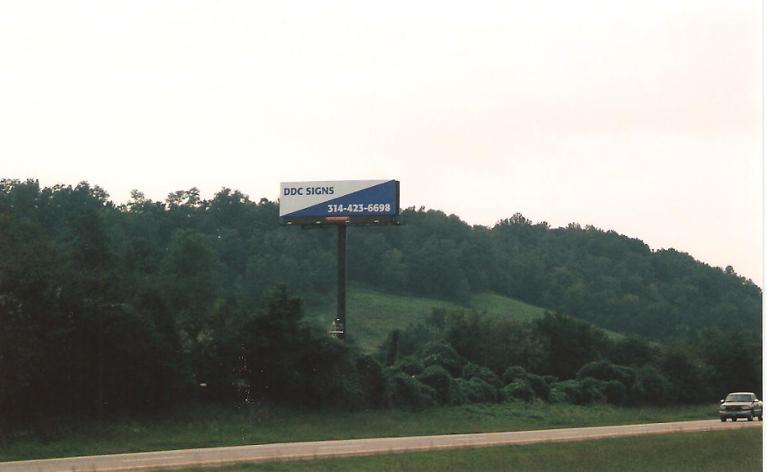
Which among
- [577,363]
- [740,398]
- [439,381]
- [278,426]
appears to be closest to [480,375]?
[439,381]

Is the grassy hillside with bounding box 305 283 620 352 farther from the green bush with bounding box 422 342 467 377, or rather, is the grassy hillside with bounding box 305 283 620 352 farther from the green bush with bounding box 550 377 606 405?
the green bush with bounding box 550 377 606 405

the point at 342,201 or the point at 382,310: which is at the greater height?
the point at 342,201

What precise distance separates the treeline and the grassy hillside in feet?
125

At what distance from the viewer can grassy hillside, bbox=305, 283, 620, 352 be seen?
148125mm

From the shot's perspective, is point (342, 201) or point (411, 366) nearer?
point (411, 366)

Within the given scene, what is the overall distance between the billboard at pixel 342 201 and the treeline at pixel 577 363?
33.3 ft

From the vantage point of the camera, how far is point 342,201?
87688 mm

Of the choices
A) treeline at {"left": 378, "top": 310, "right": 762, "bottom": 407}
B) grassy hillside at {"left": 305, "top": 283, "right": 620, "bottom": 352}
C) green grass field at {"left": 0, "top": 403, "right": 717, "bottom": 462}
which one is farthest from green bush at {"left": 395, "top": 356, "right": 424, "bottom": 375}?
grassy hillside at {"left": 305, "top": 283, "right": 620, "bottom": 352}

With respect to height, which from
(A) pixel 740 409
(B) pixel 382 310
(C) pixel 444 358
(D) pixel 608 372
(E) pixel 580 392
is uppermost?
(B) pixel 382 310

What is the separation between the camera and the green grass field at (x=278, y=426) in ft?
145

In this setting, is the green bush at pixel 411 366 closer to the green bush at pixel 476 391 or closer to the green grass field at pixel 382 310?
the green bush at pixel 476 391

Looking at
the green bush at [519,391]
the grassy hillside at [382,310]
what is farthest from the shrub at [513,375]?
the grassy hillside at [382,310]

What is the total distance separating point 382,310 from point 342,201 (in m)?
74.5

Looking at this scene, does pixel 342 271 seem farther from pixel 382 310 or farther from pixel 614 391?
pixel 382 310
